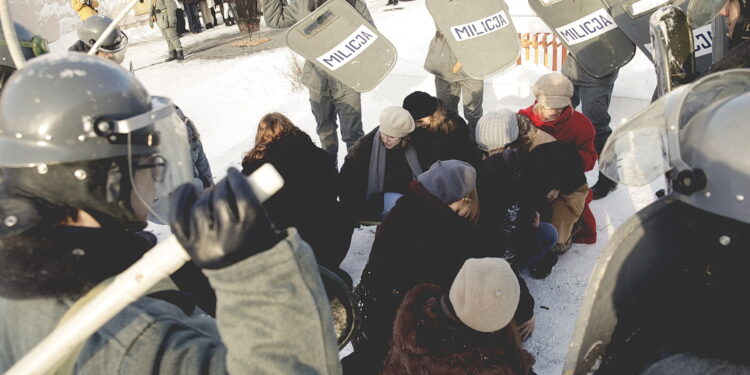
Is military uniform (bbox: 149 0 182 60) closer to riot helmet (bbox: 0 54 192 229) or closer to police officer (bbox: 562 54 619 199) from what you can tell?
police officer (bbox: 562 54 619 199)

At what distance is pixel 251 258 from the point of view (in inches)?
35.9

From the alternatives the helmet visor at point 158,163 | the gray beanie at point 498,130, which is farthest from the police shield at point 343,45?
the helmet visor at point 158,163

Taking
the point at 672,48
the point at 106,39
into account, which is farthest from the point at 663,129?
the point at 106,39

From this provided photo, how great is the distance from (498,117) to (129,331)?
255cm

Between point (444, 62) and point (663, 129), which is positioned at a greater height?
point (663, 129)

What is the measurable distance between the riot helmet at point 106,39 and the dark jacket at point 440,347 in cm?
354

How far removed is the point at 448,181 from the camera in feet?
8.09

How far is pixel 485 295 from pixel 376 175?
6.31ft

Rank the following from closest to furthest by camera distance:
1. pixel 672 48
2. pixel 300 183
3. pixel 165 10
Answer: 1. pixel 672 48
2. pixel 300 183
3. pixel 165 10

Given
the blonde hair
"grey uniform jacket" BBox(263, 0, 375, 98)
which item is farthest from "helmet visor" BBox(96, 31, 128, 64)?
the blonde hair

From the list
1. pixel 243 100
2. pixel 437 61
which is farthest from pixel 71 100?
pixel 243 100

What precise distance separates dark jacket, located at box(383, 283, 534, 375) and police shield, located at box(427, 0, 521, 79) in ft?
9.72

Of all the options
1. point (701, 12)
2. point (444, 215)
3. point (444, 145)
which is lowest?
point (444, 145)

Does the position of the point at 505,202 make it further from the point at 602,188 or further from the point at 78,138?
the point at 78,138
